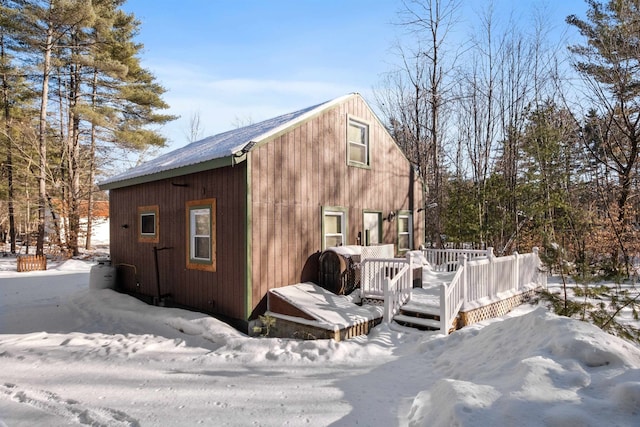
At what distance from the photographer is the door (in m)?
9.02

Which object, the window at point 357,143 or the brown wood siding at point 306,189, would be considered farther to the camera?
the window at point 357,143

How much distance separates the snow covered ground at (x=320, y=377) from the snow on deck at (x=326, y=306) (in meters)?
0.38

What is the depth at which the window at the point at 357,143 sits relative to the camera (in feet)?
28.4

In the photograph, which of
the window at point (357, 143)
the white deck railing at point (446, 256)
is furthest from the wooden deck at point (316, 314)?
the white deck railing at point (446, 256)

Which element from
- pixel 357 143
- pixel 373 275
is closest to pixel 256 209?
pixel 373 275

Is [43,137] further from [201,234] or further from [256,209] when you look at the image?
[256,209]

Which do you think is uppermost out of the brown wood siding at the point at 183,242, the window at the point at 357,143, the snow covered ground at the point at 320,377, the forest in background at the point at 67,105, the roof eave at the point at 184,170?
the forest in background at the point at 67,105

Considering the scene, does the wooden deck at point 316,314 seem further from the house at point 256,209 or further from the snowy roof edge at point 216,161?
the snowy roof edge at point 216,161

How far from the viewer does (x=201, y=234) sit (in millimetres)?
7363

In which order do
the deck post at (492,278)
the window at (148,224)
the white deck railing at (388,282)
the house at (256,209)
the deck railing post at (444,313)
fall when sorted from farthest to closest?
the window at (148,224) → the deck post at (492,278) → the house at (256,209) → the white deck railing at (388,282) → the deck railing post at (444,313)

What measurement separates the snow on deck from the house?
0.33 m

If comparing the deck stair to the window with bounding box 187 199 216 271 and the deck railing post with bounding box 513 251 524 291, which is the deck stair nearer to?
the deck railing post with bounding box 513 251 524 291

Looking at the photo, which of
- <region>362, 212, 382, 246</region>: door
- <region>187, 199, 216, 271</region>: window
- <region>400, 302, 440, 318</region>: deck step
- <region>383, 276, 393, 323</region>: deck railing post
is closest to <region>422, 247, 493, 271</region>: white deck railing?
<region>362, 212, 382, 246</region>: door

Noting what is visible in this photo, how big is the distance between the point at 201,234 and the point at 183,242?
0.62 metres
